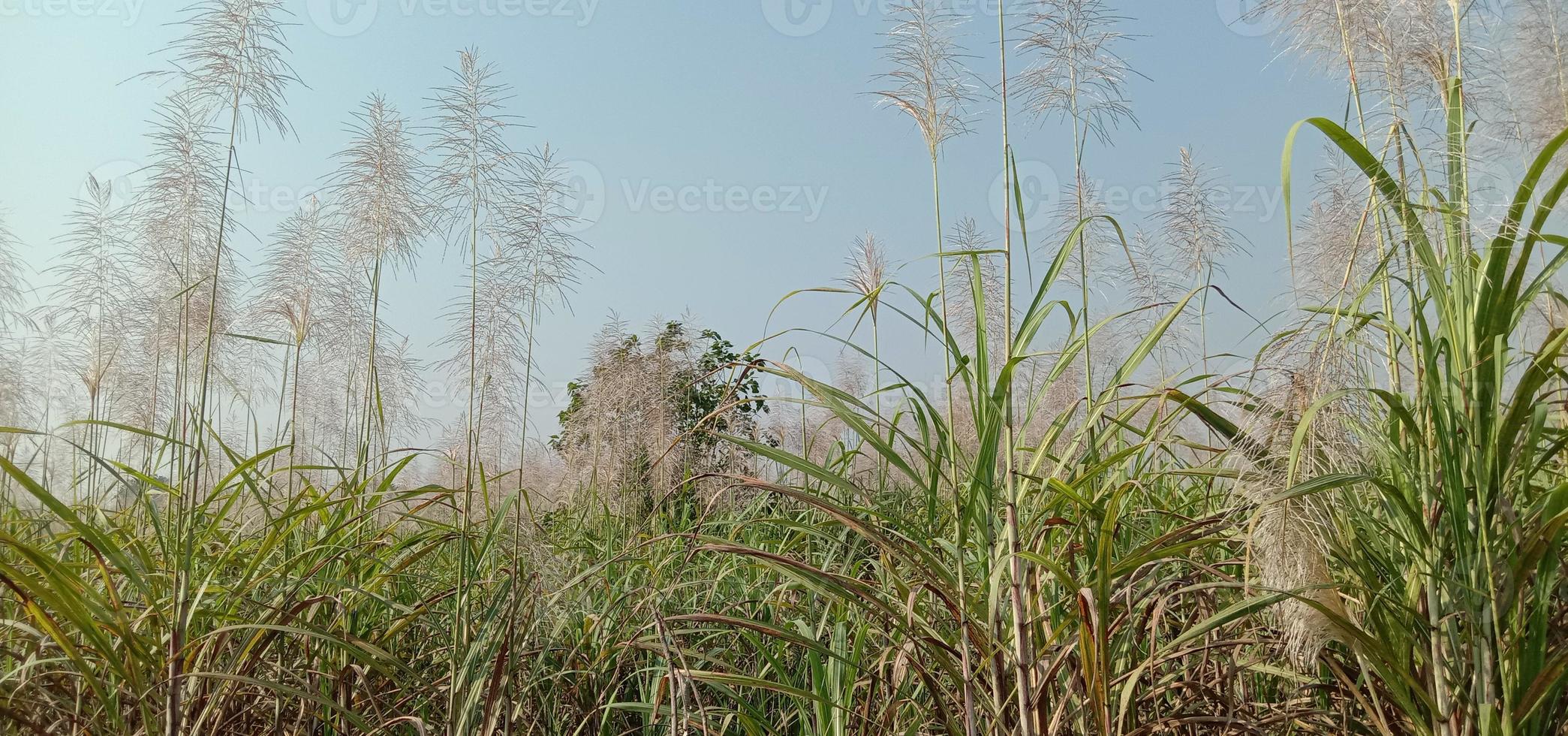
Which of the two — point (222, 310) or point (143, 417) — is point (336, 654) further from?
point (143, 417)

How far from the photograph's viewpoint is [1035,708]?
1.69 meters

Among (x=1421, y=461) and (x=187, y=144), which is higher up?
(x=187, y=144)

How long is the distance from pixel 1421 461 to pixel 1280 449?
31 cm

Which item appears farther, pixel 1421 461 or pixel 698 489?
pixel 698 489

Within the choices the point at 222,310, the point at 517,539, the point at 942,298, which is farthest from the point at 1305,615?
the point at 222,310

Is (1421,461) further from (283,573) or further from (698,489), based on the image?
(698,489)

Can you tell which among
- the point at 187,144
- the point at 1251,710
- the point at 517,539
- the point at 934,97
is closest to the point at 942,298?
the point at 934,97

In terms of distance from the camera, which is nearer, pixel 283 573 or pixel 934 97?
pixel 934 97

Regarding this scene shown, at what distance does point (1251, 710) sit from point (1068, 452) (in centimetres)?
110

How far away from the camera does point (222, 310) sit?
3598 millimetres

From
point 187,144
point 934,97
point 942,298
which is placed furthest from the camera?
point 187,144

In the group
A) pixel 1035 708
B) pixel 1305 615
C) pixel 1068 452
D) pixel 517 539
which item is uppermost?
pixel 1068 452

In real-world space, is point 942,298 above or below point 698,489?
above

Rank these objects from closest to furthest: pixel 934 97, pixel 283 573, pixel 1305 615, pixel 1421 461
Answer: pixel 1305 615 < pixel 1421 461 < pixel 934 97 < pixel 283 573
